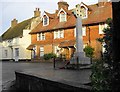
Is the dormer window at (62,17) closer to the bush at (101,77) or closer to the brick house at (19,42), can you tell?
the brick house at (19,42)

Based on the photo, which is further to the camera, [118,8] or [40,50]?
[40,50]

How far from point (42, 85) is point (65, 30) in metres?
28.7

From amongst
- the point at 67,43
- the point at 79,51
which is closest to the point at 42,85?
the point at 79,51

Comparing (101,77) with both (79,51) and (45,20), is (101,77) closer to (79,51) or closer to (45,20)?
(79,51)

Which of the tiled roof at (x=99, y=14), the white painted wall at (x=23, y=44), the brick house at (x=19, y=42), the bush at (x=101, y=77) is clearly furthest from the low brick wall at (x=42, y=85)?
the brick house at (x=19, y=42)

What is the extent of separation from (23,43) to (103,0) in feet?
58.9

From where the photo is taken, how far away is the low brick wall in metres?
6.20

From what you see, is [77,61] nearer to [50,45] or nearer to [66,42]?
[66,42]

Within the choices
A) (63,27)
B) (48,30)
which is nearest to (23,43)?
(48,30)

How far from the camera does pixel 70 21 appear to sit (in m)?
37.1

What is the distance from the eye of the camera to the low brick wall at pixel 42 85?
244 inches

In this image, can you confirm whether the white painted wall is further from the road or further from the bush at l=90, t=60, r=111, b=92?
the bush at l=90, t=60, r=111, b=92

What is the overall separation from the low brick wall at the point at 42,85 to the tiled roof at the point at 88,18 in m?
20.4

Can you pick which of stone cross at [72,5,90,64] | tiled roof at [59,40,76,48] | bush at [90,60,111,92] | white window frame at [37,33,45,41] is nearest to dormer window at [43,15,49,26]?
white window frame at [37,33,45,41]
